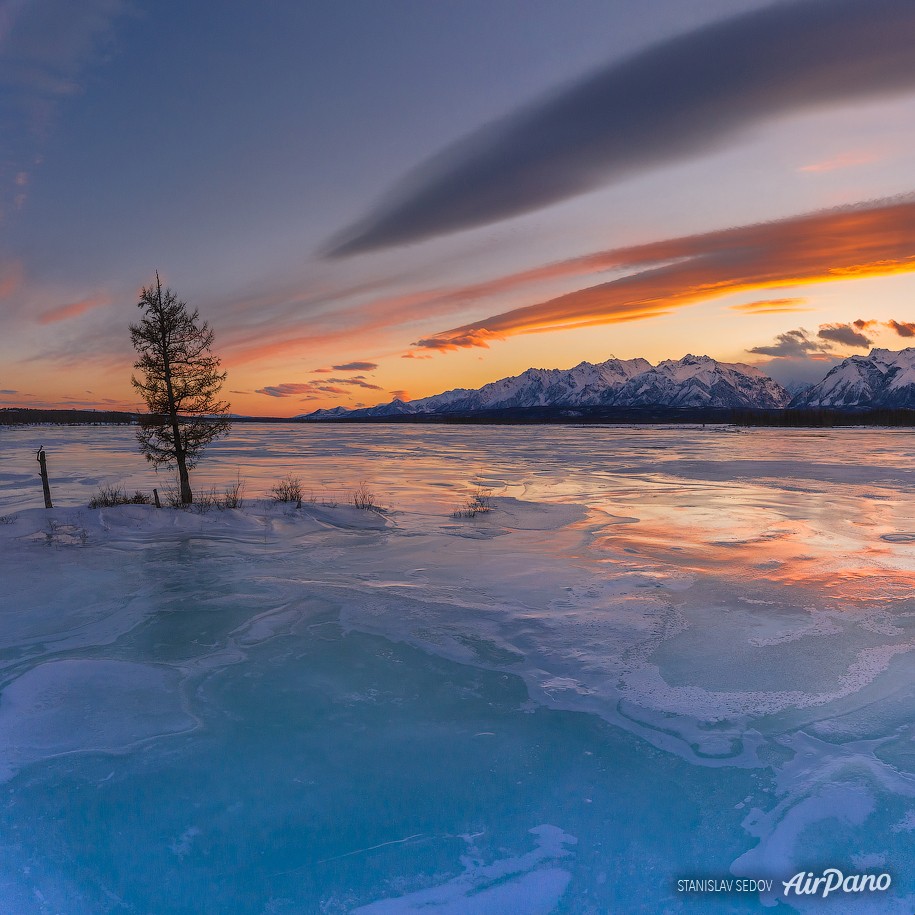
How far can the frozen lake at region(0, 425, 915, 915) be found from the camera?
4391mm

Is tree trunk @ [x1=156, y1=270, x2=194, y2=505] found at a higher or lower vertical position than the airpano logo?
higher

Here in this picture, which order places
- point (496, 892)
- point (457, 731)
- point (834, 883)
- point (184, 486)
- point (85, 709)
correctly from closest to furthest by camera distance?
point (496, 892)
point (834, 883)
point (457, 731)
point (85, 709)
point (184, 486)

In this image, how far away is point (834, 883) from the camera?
436cm

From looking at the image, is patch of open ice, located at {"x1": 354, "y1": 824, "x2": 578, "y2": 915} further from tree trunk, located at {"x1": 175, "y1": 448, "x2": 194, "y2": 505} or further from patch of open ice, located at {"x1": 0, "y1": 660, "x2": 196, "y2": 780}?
tree trunk, located at {"x1": 175, "y1": 448, "x2": 194, "y2": 505}

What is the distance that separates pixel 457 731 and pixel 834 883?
135 inches

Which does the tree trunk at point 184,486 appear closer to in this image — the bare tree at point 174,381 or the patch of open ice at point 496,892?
the bare tree at point 174,381

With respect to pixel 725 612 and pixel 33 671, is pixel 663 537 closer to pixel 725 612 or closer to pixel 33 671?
pixel 725 612

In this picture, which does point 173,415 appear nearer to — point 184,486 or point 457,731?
point 184,486

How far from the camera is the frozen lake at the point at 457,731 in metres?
4.39

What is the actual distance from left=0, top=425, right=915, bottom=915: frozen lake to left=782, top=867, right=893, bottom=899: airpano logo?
0.07 metres

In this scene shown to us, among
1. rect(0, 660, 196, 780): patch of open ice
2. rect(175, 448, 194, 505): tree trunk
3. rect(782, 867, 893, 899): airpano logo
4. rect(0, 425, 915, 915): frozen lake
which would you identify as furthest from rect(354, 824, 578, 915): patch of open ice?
rect(175, 448, 194, 505): tree trunk

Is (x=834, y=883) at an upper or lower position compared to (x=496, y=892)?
lower

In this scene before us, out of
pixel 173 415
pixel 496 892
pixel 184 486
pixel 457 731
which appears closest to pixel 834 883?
pixel 496 892

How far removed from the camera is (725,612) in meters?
9.54
